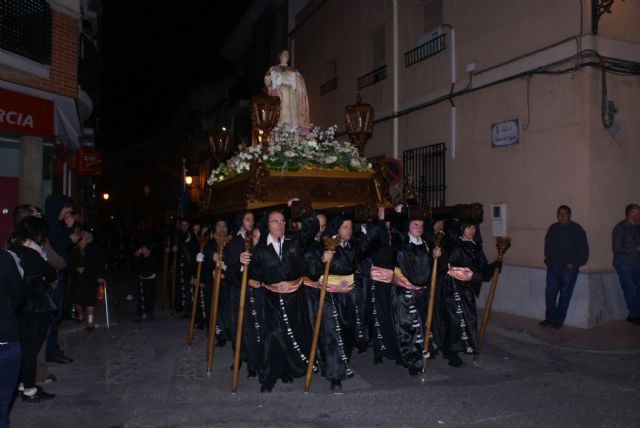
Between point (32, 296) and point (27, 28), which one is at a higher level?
point (27, 28)

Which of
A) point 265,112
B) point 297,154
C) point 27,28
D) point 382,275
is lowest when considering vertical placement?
point 382,275

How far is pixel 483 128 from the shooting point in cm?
1118

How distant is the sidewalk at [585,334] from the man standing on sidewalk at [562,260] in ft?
0.97

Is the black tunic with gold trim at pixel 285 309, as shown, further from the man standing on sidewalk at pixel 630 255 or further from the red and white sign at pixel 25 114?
the red and white sign at pixel 25 114

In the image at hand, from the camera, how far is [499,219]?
10.6 metres

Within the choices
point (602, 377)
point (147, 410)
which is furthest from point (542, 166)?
point (147, 410)

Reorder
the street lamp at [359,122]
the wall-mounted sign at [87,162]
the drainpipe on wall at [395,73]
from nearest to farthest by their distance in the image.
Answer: the street lamp at [359,122], the drainpipe on wall at [395,73], the wall-mounted sign at [87,162]

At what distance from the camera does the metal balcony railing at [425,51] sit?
1254 cm

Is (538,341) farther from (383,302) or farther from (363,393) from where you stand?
(363,393)

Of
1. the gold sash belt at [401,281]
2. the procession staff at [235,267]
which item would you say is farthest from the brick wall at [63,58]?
the gold sash belt at [401,281]

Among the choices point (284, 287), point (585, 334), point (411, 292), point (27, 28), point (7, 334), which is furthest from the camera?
point (27, 28)

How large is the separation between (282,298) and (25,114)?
6.67 meters

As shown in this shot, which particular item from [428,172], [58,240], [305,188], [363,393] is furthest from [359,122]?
[428,172]

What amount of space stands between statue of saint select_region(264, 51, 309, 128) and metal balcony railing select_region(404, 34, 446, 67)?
4678 mm
